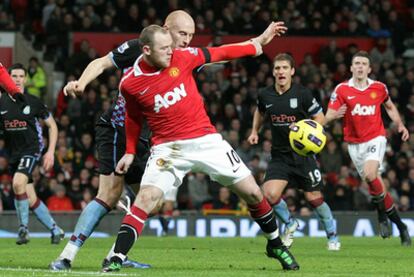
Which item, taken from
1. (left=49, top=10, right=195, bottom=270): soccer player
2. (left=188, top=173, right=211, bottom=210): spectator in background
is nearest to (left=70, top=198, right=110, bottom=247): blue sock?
(left=49, top=10, right=195, bottom=270): soccer player

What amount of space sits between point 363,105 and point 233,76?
413 inches

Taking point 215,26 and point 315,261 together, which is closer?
point 315,261

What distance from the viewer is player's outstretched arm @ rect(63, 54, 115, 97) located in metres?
10.3

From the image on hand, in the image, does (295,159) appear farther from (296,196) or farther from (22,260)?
(296,196)

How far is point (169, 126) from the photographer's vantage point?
10.4m

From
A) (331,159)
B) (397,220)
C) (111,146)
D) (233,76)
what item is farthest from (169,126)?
(233,76)

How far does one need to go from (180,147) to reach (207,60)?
87 centimetres

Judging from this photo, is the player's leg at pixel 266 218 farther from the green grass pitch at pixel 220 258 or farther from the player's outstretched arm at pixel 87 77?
the player's outstretched arm at pixel 87 77

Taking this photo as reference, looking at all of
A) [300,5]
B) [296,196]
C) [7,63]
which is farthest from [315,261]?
[300,5]

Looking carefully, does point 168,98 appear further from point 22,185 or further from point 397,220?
point 397,220

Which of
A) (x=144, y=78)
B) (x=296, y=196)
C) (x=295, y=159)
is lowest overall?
(x=296, y=196)

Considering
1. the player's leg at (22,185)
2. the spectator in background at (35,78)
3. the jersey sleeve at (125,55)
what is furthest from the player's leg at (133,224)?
the spectator in background at (35,78)

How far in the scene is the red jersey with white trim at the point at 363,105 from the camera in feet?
54.2

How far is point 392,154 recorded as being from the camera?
982 inches
